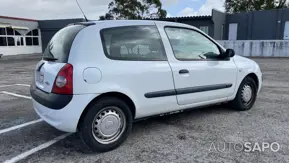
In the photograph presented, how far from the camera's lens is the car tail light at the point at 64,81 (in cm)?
270

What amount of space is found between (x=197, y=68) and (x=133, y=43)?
1135mm

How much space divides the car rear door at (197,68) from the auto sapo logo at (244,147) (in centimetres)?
84

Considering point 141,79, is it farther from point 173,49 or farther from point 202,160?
point 202,160

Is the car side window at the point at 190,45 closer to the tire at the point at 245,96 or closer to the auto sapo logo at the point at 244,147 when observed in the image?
the tire at the point at 245,96

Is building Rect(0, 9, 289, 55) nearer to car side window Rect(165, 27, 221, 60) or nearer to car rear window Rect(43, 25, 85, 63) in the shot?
car side window Rect(165, 27, 221, 60)

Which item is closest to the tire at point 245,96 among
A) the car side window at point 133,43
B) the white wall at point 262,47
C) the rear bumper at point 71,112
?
the car side window at point 133,43

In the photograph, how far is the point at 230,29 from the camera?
81.6ft

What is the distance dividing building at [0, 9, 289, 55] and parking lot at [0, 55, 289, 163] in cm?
1822

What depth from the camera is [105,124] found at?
299 cm

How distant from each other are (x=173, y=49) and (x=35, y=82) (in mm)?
2109

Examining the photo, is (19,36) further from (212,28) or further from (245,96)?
(245,96)

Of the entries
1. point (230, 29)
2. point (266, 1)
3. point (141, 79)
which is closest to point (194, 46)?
point (141, 79)

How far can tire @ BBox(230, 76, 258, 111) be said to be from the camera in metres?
4.46

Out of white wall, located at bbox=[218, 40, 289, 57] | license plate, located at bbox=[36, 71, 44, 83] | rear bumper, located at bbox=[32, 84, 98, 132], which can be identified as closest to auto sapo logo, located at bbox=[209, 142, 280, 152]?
rear bumper, located at bbox=[32, 84, 98, 132]
